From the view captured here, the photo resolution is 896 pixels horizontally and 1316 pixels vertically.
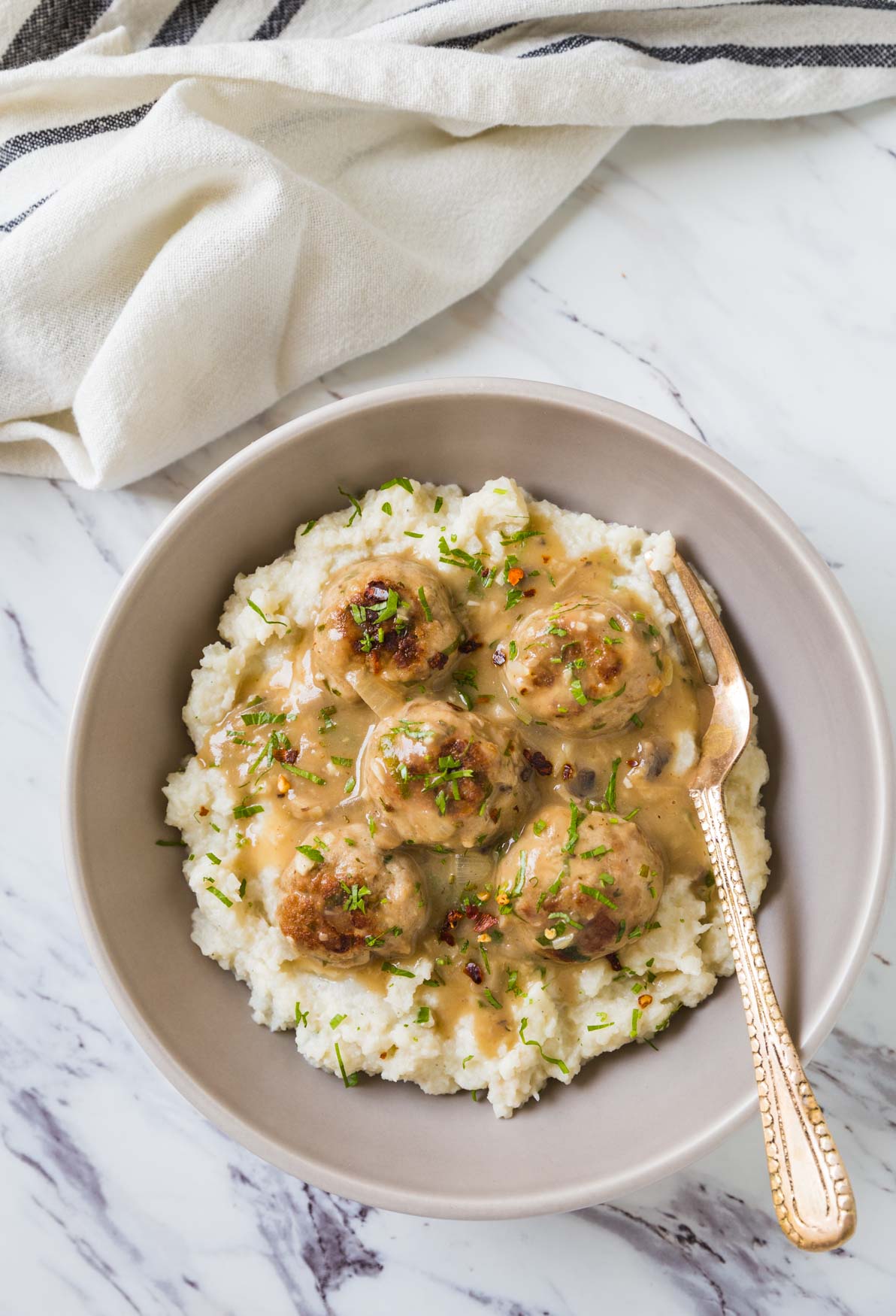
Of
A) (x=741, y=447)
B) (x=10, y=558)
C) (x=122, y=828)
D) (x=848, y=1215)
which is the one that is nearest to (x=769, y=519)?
(x=741, y=447)

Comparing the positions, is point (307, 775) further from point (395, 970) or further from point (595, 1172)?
point (595, 1172)

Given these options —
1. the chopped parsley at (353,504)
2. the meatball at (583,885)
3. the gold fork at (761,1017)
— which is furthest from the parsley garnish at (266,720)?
the gold fork at (761,1017)

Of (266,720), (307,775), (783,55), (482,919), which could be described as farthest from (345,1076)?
(783,55)

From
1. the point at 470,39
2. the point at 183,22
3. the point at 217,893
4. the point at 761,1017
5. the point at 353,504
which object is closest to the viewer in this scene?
the point at 761,1017

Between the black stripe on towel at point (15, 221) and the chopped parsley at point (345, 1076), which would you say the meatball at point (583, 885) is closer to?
the chopped parsley at point (345, 1076)

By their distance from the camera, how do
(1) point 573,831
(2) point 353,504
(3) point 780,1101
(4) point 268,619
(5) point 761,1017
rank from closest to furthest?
(3) point 780,1101 → (5) point 761,1017 → (1) point 573,831 → (4) point 268,619 → (2) point 353,504

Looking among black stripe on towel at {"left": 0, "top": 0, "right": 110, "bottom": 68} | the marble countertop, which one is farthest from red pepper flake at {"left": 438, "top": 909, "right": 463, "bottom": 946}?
black stripe on towel at {"left": 0, "top": 0, "right": 110, "bottom": 68}
